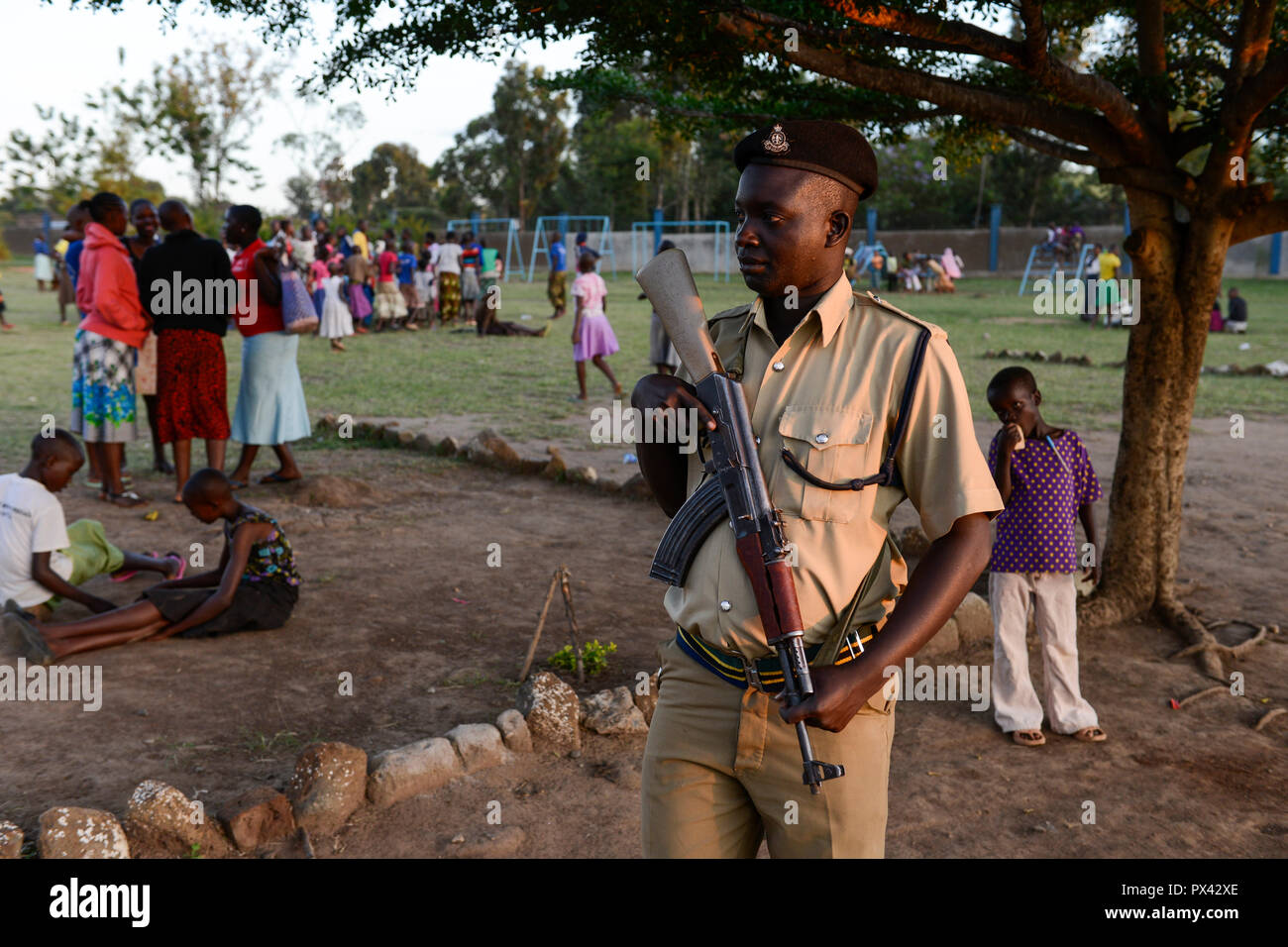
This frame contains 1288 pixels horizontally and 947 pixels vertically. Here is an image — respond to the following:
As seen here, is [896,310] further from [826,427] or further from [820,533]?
[820,533]

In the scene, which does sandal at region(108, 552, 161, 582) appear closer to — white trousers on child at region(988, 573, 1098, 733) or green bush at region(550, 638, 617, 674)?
green bush at region(550, 638, 617, 674)

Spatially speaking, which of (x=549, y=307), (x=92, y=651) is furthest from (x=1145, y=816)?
(x=549, y=307)

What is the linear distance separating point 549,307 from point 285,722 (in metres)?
21.6

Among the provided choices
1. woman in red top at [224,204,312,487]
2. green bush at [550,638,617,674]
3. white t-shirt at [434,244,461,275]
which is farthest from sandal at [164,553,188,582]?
white t-shirt at [434,244,461,275]

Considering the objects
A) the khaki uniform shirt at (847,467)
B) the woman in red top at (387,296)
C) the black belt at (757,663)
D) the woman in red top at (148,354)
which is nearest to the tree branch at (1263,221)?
the khaki uniform shirt at (847,467)

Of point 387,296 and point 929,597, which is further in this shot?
point 387,296

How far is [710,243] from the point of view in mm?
37656

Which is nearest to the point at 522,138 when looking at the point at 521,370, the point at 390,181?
the point at 390,181

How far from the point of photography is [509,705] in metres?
4.73

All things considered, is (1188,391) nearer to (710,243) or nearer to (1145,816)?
(1145,816)

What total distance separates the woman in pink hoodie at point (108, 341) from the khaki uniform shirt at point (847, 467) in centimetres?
680

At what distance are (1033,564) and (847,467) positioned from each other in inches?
117
